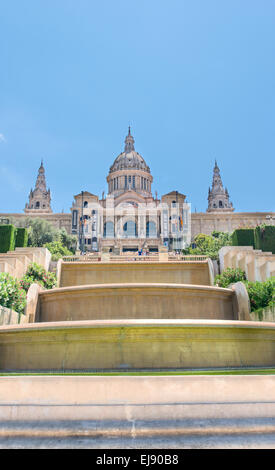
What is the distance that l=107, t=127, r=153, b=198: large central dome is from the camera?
84.7 meters

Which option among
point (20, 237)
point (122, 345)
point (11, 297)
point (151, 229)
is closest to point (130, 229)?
point (151, 229)

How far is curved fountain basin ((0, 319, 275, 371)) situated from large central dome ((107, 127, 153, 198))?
77152 mm

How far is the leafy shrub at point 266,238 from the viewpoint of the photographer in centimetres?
2220

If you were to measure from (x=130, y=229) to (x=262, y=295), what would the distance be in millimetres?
57482

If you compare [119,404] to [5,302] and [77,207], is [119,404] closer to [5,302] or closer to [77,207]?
[5,302]

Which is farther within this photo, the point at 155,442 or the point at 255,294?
the point at 255,294

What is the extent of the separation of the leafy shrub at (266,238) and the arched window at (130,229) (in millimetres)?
45670

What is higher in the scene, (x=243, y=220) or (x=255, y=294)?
(x=243, y=220)

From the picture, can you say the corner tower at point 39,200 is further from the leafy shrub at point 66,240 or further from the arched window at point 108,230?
the leafy shrub at point 66,240

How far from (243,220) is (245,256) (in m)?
58.5

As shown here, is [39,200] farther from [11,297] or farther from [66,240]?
[11,297]
